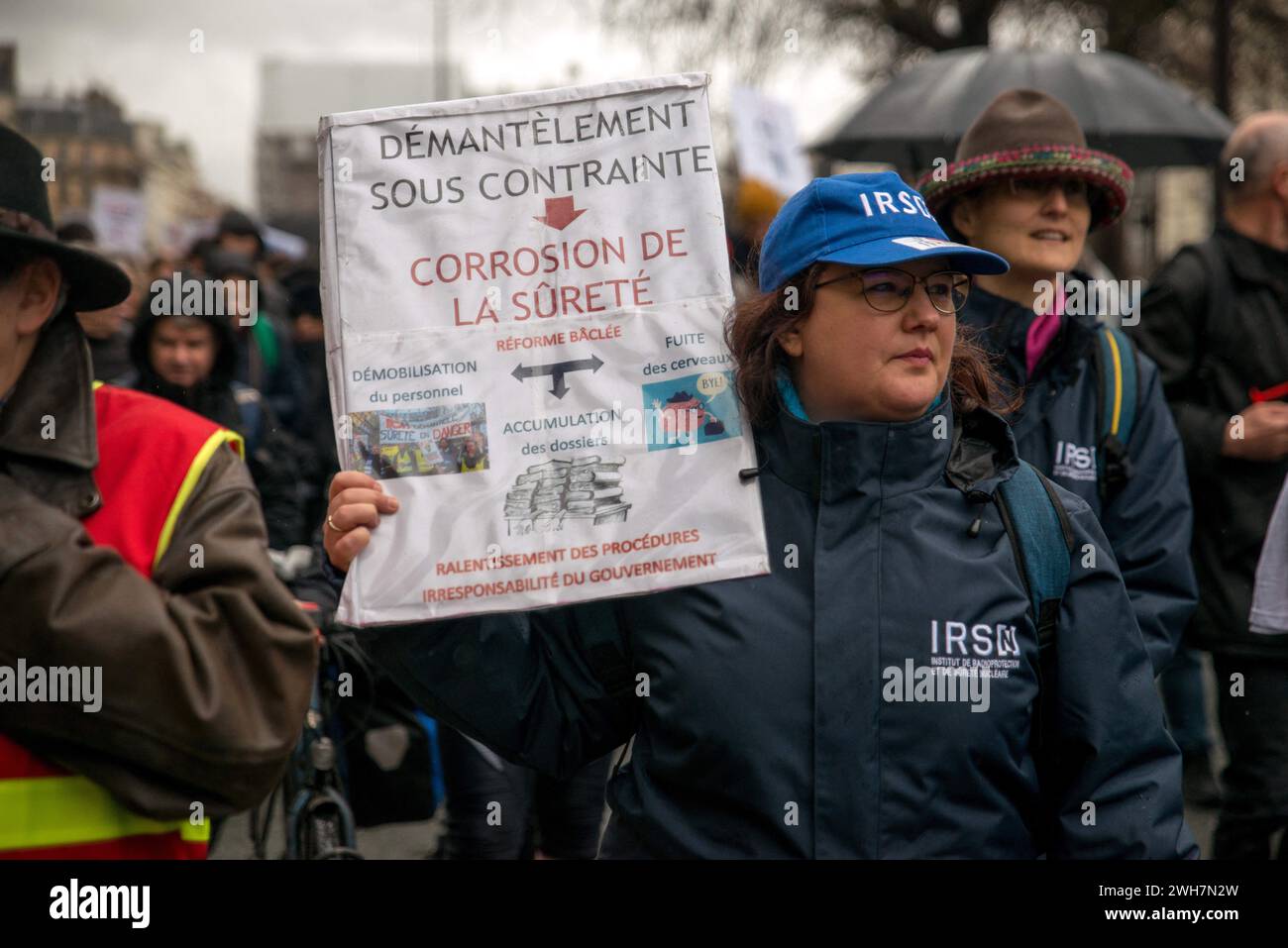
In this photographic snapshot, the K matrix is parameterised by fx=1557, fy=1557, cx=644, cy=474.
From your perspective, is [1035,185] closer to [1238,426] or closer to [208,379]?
[1238,426]

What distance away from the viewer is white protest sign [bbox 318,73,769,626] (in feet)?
7.98

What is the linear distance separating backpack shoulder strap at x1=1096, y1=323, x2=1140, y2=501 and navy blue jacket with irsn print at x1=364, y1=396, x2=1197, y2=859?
107 centimetres

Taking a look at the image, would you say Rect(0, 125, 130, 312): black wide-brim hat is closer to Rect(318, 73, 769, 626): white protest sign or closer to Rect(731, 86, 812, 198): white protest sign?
Rect(318, 73, 769, 626): white protest sign

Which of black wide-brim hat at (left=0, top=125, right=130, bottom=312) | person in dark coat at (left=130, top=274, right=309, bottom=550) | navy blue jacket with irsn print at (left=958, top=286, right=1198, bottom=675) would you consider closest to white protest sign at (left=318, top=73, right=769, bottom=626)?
black wide-brim hat at (left=0, top=125, right=130, bottom=312)

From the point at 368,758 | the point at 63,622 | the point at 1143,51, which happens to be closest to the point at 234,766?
the point at 63,622

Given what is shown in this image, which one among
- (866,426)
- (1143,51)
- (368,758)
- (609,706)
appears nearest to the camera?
(866,426)

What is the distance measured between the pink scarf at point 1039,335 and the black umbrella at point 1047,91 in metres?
4.09

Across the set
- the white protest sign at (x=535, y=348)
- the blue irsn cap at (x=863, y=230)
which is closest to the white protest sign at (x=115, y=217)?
the white protest sign at (x=535, y=348)

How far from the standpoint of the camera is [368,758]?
4527 millimetres

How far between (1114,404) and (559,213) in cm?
172

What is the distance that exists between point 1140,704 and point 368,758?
2.61 m

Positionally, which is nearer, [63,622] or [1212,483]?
[63,622]
